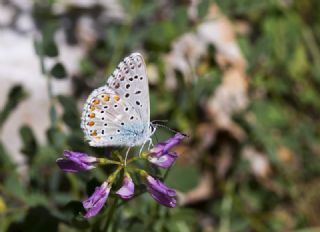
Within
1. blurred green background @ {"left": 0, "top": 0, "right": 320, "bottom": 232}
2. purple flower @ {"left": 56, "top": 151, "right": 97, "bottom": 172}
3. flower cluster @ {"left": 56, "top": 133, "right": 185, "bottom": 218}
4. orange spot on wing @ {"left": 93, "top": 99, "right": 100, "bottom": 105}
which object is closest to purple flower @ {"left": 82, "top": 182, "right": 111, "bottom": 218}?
flower cluster @ {"left": 56, "top": 133, "right": 185, "bottom": 218}

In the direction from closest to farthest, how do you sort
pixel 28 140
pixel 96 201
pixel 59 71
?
pixel 96 201, pixel 59 71, pixel 28 140

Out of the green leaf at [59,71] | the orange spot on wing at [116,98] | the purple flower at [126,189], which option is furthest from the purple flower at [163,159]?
the green leaf at [59,71]

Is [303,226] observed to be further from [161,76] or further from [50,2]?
[50,2]

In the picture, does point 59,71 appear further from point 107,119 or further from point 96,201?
point 96,201

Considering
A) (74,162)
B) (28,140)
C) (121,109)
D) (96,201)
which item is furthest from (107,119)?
(28,140)

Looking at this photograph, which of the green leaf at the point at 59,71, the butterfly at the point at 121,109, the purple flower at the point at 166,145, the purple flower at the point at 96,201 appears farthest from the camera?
the green leaf at the point at 59,71

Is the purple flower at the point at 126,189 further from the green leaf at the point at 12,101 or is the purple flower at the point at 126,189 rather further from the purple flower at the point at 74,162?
the green leaf at the point at 12,101
